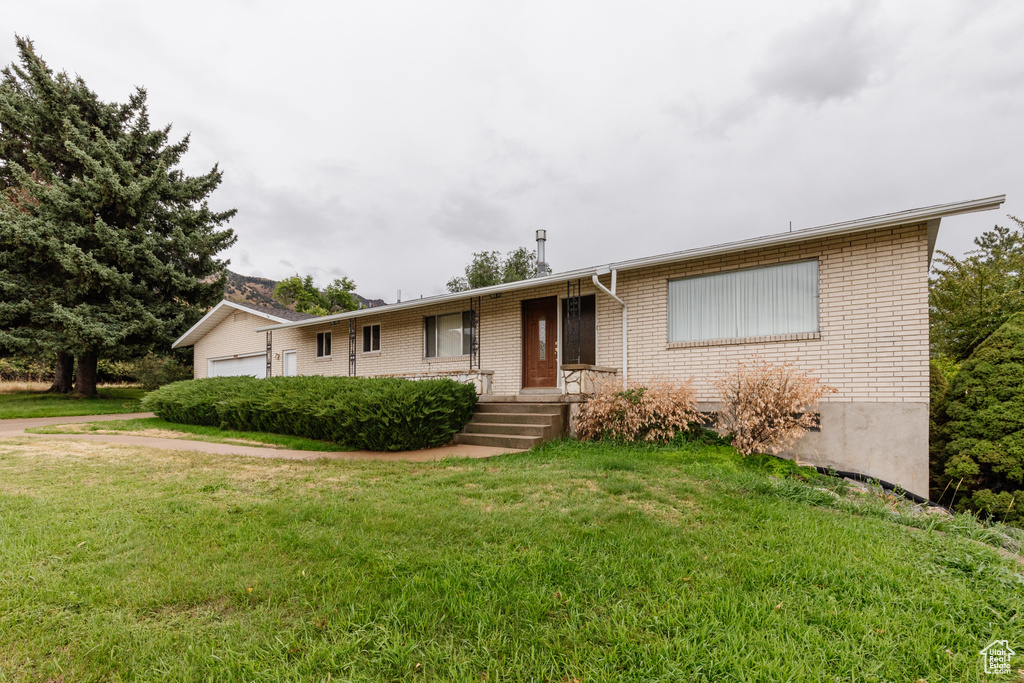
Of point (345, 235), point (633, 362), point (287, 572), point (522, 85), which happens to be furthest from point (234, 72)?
point (345, 235)

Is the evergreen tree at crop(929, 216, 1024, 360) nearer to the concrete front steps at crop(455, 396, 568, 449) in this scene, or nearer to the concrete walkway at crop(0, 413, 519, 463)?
the concrete front steps at crop(455, 396, 568, 449)

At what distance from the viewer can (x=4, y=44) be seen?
58.1ft

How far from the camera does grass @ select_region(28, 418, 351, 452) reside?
9047mm

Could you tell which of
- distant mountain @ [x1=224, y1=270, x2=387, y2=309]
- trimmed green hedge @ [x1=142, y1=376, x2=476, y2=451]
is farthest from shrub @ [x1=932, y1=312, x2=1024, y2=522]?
distant mountain @ [x1=224, y1=270, x2=387, y2=309]

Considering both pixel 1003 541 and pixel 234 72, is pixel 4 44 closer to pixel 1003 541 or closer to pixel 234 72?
pixel 234 72

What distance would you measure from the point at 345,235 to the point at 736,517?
113ft

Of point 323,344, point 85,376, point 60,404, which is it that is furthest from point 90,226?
point 323,344

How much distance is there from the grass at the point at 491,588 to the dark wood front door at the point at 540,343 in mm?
6300

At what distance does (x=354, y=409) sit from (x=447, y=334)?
5.09 meters

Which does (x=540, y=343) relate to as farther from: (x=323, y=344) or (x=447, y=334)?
(x=323, y=344)

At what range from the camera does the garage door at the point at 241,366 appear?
1825cm

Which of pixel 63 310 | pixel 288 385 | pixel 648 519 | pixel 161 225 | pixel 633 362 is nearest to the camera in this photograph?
pixel 648 519

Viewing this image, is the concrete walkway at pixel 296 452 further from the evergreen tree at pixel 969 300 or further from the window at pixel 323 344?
the evergreen tree at pixel 969 300

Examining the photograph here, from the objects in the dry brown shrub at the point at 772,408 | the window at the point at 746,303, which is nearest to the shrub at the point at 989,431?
the dry brown shrub at the point at 772,408
